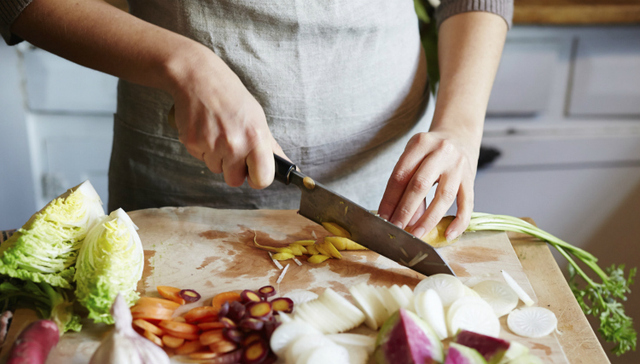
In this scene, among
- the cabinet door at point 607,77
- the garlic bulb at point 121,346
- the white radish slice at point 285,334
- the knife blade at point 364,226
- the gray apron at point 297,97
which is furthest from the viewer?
the cabinet door at point 607,77

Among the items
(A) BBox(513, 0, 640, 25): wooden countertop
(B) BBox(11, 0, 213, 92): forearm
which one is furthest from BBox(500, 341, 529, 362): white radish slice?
(A) BBox(513, 0, 640, 25): wooden countertop

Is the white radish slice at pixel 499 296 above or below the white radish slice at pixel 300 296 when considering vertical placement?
above

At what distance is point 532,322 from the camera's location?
1042 mm

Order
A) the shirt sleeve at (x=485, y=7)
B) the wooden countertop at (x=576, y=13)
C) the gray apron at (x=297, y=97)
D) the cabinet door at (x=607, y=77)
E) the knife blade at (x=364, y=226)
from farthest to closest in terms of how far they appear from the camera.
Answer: the cabinet door at (x=607, y=77), the wooden countertop at (x=576, y=13), the shirt sleeve at (x=485, y=7), the gray apron at (x=297, y=97), the knife blade at (x=364, y=226)

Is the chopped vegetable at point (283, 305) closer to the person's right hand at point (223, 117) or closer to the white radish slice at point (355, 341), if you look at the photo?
the white radish slice at point (355, 341)

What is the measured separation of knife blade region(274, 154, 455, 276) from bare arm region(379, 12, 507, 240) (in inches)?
2.2


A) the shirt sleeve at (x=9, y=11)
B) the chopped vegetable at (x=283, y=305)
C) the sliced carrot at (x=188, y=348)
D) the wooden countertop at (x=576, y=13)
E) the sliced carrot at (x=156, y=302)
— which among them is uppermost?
the wooden countertop at (x=576, y=13)

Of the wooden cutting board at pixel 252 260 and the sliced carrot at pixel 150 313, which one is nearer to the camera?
the sliced carrot at pixel 150 313

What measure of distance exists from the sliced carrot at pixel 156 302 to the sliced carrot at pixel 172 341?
7 centimetres

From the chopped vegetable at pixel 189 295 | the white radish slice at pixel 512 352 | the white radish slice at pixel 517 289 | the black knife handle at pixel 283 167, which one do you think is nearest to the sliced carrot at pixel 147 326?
the chopped vegetable at pixel 189 295

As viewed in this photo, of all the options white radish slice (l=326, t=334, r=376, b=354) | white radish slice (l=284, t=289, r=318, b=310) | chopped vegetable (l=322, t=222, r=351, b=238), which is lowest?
white radish slice (l=326, t=334, r=376, b=354)

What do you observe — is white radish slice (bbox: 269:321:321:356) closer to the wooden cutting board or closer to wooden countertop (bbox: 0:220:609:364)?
the wooden cutting board

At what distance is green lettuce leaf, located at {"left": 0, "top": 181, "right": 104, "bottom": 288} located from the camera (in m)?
1.04

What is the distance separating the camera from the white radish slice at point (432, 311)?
97cm
